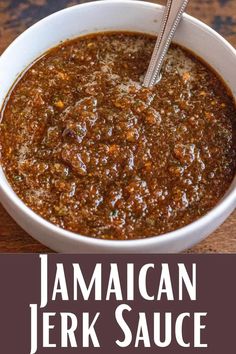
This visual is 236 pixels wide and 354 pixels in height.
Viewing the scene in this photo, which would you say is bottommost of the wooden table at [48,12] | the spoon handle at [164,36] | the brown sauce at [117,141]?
the brown sauce at [117,141]

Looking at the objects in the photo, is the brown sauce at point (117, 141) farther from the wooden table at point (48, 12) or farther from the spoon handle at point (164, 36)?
the wooden table at point (48, 12)

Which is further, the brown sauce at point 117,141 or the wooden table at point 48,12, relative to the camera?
the wooden table at point 48,12

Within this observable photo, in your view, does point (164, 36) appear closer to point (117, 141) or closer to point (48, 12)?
point (117, 141)

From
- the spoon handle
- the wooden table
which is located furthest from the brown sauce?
the wooden table

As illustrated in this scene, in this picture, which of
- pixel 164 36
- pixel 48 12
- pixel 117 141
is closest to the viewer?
pixel 117 141

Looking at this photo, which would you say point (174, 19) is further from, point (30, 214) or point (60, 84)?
point (30, 214)

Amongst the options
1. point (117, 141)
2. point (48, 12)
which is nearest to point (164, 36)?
point (117, 141)

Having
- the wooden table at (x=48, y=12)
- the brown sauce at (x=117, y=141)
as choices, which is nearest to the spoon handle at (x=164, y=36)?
the brown sauce at (x=117, y=141)

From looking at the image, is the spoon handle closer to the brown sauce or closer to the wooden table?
the brown sauce
